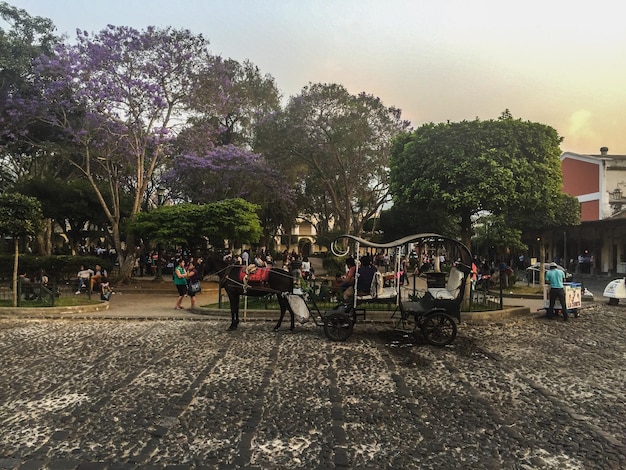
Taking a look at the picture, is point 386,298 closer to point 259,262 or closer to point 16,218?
point 16,218

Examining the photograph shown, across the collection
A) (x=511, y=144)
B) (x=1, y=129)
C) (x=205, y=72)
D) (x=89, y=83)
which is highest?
(x=205, y=72)

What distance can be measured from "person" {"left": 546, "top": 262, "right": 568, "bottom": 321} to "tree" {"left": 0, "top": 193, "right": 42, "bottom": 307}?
1421 centimetres

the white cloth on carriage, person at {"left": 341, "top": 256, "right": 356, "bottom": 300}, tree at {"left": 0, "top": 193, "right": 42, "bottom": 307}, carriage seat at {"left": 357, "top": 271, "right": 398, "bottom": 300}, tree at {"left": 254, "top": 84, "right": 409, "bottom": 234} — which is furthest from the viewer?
tree at {"left": 254, "top": 84, "right": 409, "bottom": 234}

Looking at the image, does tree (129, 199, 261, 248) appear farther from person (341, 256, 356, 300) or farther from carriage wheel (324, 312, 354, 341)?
carriage wheel (324, 312, 354, 341)

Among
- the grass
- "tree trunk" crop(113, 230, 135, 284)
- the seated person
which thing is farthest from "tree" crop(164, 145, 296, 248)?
the seated person

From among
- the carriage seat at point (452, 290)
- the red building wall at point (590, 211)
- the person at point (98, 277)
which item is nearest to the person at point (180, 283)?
the person at point (98, 277)

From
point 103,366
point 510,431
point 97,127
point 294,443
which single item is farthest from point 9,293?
point 510,431

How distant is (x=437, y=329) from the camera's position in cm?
889

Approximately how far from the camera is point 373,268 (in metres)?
9.31

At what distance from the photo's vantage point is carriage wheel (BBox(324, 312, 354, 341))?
904 centimetres

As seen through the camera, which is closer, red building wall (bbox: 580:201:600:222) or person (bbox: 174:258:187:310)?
person (bbox: 174:258:187:310)

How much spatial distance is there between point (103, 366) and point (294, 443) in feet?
13.1

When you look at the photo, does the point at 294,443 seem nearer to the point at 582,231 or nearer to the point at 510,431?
the point at 510,431

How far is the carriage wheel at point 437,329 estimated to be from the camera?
28.8 ft
